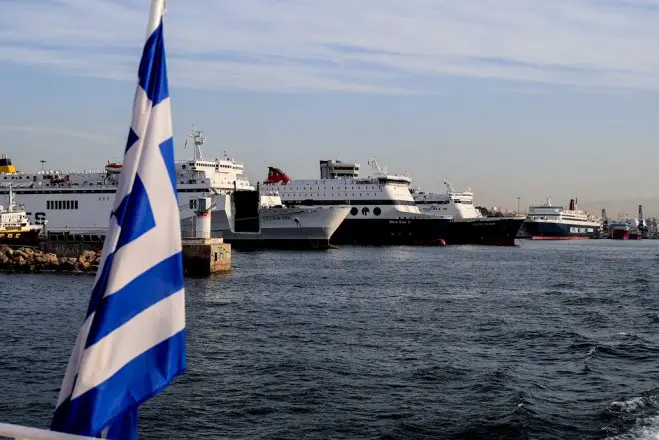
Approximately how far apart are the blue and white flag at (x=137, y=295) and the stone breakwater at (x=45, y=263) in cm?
3593

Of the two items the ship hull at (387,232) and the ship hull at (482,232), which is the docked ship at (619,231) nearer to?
the ship hull at (482,232)

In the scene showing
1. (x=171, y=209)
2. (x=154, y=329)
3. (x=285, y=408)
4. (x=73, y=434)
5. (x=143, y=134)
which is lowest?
(x=285, y=408)

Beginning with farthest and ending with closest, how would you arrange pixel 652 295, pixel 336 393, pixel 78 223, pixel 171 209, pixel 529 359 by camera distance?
pixel 78 223, pixel 652 295, pixel 529 359, pixel 336 393, pixel 171 209

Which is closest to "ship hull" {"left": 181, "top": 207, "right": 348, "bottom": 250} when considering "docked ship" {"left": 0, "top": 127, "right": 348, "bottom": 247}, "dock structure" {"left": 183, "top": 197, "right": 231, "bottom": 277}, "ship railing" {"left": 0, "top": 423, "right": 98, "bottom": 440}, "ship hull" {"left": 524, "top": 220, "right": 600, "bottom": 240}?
"docked ship" {"left": 0, "top": 127, "right": 348, "bottom": 247}

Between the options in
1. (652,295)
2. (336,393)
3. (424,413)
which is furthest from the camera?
(652,295)

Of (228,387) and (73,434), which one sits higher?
(73,434)

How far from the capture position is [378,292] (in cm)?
2950

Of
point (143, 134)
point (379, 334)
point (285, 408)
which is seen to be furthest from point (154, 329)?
point (379, 334)

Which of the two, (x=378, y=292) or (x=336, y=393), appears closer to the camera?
(x=336, y=393)

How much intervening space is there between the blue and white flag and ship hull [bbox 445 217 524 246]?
77233 millimetres

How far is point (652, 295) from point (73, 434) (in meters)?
28.5

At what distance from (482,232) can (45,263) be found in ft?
171

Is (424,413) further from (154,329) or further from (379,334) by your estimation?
(154,329)

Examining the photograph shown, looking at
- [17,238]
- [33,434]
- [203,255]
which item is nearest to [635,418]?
[33,434]
